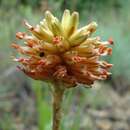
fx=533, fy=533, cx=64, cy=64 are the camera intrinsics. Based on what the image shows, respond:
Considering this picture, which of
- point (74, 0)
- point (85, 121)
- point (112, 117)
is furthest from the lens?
point (112, 117)

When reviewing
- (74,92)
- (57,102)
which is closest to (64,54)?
(57,102)

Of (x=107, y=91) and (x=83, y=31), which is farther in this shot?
(x=107, y=91)

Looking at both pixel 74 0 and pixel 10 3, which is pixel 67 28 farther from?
pixel 10 3

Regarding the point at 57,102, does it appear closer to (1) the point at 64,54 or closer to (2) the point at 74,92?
(1) the point at 64,54

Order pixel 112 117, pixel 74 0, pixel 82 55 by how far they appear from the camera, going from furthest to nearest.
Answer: pixel 112 117 < pixel 74 0 < pixel 82 55

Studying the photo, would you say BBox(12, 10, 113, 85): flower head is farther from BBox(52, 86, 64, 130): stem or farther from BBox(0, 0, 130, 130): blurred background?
BBox(0, 0, 130, 130): blurred background

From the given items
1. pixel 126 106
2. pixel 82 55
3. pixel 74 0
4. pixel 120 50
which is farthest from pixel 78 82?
pixel 120 50

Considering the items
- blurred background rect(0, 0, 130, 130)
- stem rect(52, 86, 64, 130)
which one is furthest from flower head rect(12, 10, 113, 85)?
blurred background rect(0, 0, 130, 130)

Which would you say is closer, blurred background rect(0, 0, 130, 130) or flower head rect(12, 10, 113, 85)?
flower head rect(12, 10, 113, 85)
